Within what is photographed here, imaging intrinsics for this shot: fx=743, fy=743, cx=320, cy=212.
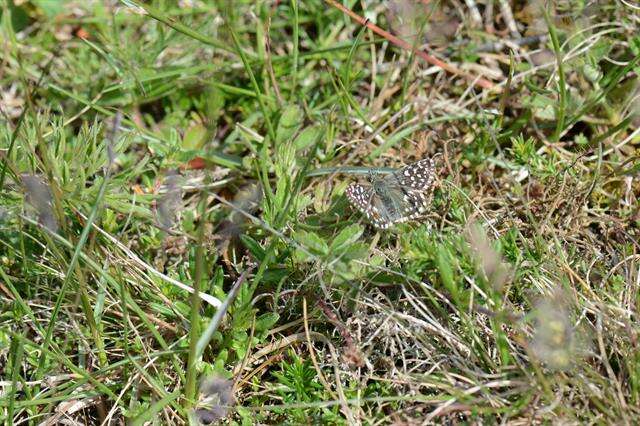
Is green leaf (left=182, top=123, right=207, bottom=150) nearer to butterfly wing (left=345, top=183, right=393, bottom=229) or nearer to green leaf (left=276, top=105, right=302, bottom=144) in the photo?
green leaf (left=276, top=105, right=302, bottom=144)

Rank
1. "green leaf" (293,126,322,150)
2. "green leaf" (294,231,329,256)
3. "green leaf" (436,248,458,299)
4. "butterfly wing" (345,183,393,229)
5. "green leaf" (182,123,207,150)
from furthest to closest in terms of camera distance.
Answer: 1. "green leaf" (182,123,207,150)
2. "green leaf" (293,126,322,150)
3. "butterfly wing" (345,183,393,229)
4. "green leaf" (294,231,329,256)
5. "green leaf" (436,248,458,299)

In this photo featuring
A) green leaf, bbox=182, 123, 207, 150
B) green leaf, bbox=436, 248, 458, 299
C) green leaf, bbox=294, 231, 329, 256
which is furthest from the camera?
green leaf, bbox=182, 123, 207, 150

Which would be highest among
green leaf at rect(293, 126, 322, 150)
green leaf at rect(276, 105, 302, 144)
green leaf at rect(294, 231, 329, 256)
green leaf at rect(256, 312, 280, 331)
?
green leaf at rect(276, 105, 302, 144)

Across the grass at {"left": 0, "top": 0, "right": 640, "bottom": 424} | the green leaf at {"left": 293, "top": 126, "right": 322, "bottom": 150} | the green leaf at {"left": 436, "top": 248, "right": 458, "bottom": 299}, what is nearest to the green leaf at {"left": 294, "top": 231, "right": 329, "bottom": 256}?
the grass at {"left": 0, "top": 0, "right": 640, "bottom": 424}

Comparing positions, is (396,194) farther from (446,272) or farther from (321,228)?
(446,272)

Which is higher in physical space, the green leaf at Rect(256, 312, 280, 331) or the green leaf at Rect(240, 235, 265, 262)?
the green leaf at Rect(240, 235, 265, 262)

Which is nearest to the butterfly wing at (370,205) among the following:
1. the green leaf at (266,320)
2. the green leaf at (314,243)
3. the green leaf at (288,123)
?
the green leaf at (314,243)

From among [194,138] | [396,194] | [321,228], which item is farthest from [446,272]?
[194,138]

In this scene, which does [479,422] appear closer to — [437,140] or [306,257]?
[306,257]

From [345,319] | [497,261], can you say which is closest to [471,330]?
[497,261]
